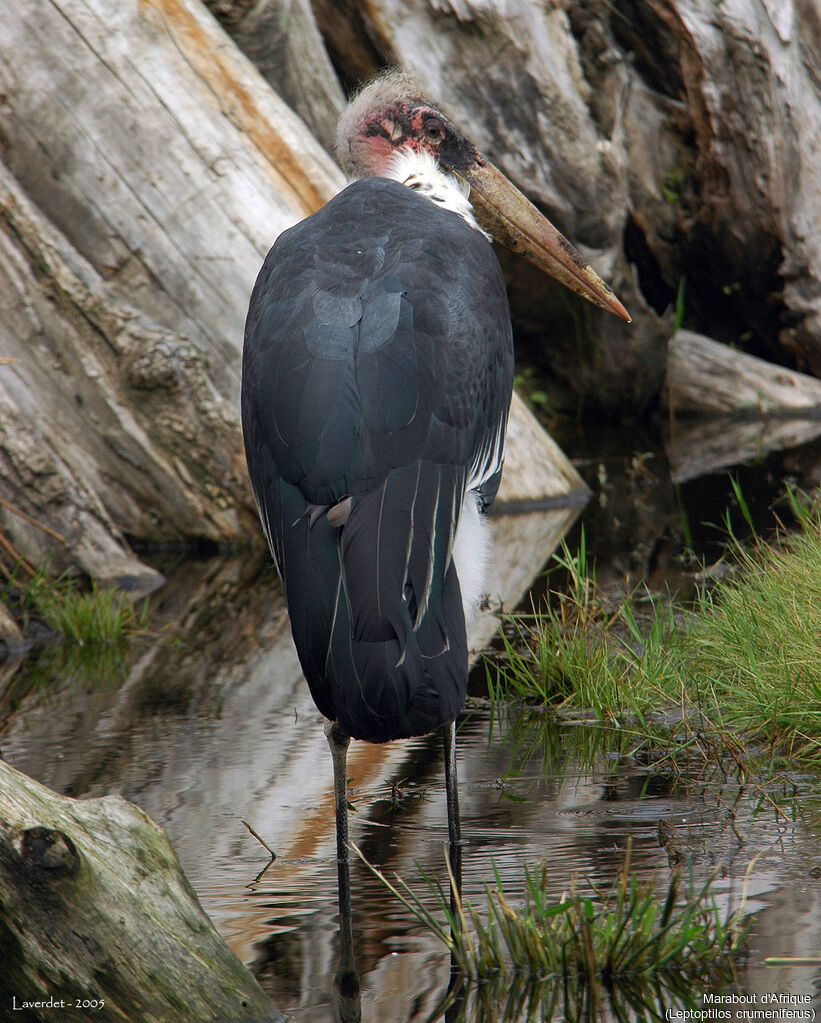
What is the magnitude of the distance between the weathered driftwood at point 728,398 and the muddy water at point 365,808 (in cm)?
474

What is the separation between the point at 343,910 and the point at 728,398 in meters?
7.59

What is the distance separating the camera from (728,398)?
953 cm

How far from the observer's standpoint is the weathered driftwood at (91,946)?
2084 mm

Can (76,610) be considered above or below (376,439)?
below

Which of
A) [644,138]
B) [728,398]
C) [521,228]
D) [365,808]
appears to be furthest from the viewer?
[644,138]

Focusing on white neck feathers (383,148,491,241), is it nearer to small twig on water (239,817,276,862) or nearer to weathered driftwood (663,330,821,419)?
small twig on water (239,817,276,862)

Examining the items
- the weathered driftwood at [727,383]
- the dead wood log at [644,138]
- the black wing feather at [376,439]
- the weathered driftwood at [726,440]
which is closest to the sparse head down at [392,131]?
the black wing feather at [376,439]

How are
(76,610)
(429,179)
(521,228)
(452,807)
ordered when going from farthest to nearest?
(76,610) < (521,228) < (429,179) < (452,807)

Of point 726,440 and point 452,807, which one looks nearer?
point 452,807

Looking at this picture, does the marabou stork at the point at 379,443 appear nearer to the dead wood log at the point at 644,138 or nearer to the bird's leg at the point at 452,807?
the bird's leg at the point at 452,807

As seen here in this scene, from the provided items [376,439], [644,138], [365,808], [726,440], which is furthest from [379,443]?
[644,138]

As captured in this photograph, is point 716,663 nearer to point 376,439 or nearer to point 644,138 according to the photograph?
point 376,439

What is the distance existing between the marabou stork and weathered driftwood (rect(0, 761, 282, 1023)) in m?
0.45

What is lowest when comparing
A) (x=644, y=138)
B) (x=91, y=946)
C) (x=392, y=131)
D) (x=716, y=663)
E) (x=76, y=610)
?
(x=644, y=138)
